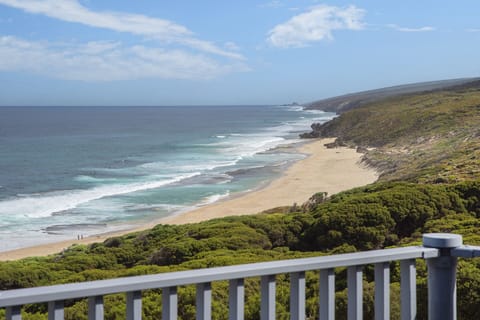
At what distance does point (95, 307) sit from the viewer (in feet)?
6.53

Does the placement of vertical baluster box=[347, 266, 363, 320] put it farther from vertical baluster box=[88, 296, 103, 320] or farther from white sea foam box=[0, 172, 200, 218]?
white sea foam box=[0, 172, 200, 218]

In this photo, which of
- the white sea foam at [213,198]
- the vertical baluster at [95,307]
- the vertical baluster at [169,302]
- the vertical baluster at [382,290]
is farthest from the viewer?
the white sea foam at [213,198]

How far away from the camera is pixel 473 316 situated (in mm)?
4484

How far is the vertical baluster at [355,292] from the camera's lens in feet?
8.05

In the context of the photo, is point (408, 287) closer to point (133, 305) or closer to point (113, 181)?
point (133, 305)

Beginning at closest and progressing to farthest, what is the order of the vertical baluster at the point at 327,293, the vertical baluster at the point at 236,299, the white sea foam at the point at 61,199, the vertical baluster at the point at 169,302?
the vertical baluster at the point at 169,302 < the vertical baluster at the point at 236,299 < the vertical baluster at the point at 327,293 < the white sea foam at the point at 61,199

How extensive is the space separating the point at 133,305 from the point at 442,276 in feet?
4.32

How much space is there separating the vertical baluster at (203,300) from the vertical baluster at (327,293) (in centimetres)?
47

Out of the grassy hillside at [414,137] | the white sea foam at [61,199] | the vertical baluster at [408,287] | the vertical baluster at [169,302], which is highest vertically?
the vertical baluster at [169,302]

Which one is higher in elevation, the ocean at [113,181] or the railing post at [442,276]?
the railing post at [442,276]

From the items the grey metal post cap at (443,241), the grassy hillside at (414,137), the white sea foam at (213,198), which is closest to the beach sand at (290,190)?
the white sea foam at (213,198)

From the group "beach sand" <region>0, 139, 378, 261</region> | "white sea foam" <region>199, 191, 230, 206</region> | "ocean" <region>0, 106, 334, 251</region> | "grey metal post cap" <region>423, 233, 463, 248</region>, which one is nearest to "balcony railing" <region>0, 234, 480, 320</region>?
"grey metal post cap" <region>423, 233, 463, 248</region>

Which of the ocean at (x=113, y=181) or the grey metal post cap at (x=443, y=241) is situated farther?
the ocean at (x=113, y=181)

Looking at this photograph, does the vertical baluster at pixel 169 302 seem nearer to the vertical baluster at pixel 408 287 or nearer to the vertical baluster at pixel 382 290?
the vertical baluster at pixel 382 290
